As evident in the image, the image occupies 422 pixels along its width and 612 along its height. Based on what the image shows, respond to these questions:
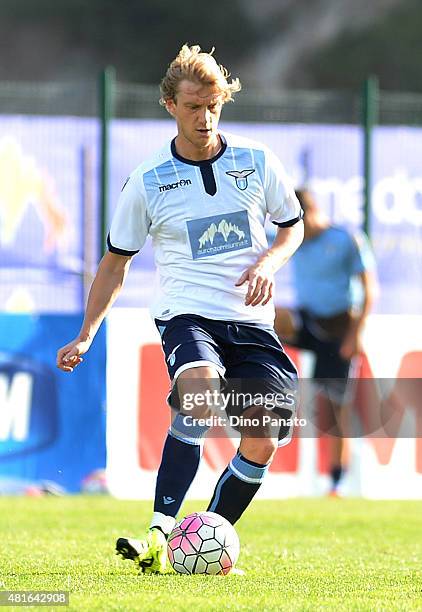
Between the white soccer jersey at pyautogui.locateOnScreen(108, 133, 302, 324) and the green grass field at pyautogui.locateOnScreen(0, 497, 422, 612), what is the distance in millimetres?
1155

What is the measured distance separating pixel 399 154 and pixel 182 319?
8359 mm

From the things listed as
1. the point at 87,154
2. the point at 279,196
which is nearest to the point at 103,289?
the point at 279,196

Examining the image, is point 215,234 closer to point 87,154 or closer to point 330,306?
point 330,306

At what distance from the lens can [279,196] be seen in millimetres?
6672

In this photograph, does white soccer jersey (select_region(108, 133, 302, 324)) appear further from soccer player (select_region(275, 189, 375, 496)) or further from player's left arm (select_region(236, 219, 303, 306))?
soccer player (select_region(275, 189, 375, 496))

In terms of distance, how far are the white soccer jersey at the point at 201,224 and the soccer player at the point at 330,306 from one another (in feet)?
16.8

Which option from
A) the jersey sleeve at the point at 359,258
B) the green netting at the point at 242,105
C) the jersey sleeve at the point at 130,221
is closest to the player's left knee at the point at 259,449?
the jersey sleeve at the point at 130,221

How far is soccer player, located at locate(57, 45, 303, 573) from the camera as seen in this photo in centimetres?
638

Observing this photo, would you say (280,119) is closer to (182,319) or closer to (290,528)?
(290,528)

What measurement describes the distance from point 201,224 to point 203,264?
0.17 meters

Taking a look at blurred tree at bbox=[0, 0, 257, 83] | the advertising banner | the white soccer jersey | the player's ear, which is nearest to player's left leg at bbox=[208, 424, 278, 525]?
the white soccer jersey

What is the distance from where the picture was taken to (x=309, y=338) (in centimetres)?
1197

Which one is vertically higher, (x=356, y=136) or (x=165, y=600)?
(x=356, y=136)

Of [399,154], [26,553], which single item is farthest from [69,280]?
[26,553]
